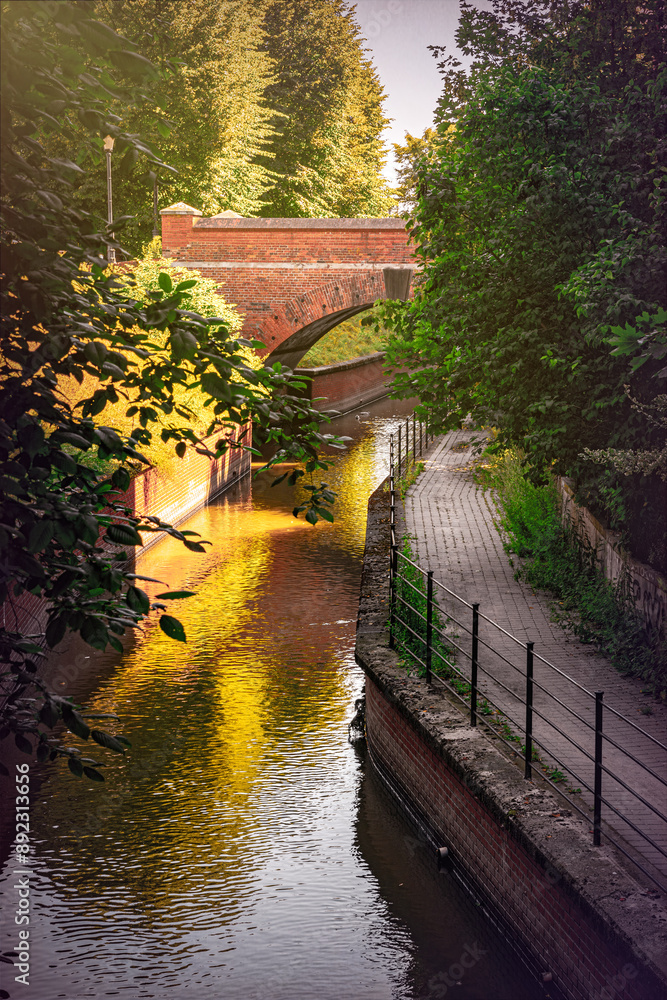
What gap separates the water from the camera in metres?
5.52

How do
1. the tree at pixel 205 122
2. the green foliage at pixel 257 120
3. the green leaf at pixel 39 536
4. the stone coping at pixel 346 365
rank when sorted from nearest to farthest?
1. the green leaf at pixel 39 536
2. the tree at pixel 205 122
3. the green foliage at pixel 257 120
4. the stone coping at pixel 346 365

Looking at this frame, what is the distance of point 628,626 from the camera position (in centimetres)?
800

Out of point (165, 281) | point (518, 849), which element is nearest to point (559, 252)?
point (518, 849)

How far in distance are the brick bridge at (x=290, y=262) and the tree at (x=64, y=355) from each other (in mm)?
18507

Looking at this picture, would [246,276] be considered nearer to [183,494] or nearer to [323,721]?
[183,494]

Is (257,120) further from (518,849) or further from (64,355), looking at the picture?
(64,355)

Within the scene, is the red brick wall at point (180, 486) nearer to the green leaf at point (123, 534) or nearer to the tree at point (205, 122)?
the green leaf at point (123, 534)

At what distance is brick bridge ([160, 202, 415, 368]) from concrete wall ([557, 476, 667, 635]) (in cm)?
1133

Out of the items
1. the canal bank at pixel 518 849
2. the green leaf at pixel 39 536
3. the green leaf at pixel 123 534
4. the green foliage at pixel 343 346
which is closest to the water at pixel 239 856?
the canal bank at pixel 518 849

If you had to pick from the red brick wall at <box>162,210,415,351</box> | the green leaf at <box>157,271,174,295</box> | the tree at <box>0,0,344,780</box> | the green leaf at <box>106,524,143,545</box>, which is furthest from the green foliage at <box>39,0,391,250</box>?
the green leaf at <box>106,524,143,545</box>

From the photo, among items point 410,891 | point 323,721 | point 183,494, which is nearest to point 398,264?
point 183,494

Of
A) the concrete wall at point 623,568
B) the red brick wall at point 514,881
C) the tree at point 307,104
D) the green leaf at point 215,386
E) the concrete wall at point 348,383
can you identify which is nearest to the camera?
the green leaf at point 215,386

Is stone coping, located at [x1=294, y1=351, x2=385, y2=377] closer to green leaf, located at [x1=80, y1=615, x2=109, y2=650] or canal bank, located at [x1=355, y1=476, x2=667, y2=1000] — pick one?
canal bank, located at [x1=355, y1=476, x2=667, y2=1000]

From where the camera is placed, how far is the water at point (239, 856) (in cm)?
552
